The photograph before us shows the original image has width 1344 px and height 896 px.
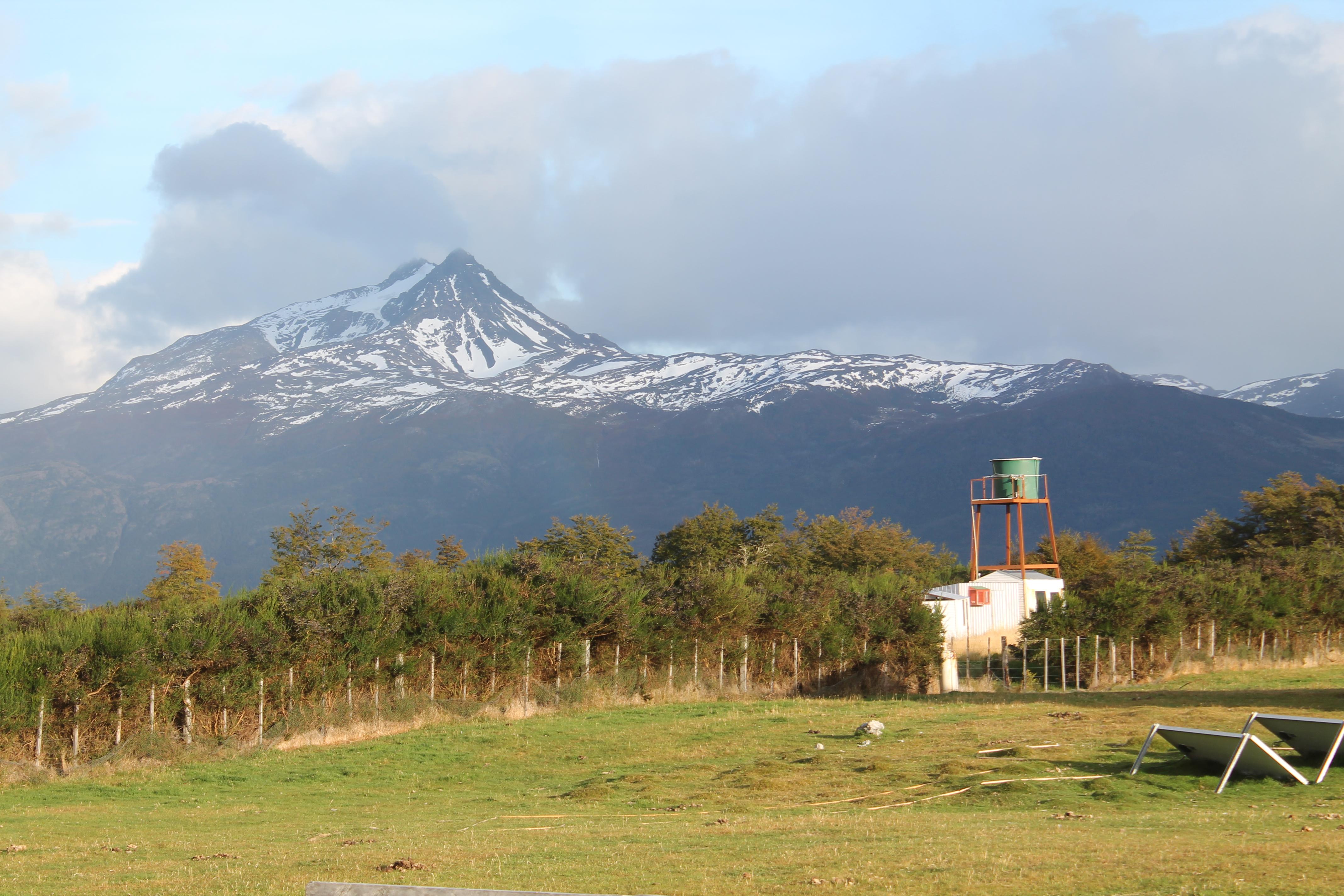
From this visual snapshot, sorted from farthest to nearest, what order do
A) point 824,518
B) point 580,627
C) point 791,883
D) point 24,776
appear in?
point 824,518, point 580,627, point 24,776, point 791,883

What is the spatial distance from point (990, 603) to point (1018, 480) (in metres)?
5.76

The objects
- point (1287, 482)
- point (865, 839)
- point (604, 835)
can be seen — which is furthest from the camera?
point (1287, 482)

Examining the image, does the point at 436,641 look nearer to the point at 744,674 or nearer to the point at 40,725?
the point at 40,725

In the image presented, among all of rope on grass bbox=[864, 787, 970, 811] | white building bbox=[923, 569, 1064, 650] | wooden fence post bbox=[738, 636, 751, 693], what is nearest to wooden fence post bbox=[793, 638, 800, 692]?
wooden fence post bbox=[738, 636, 751, 693]

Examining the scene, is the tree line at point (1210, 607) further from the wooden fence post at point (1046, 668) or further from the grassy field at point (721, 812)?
the grassy field at point (721, 812)

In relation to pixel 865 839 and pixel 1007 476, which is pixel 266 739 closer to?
pixel 865 839

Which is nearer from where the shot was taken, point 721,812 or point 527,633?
point 721,812

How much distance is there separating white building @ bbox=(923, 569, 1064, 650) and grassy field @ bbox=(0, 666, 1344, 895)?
64.0ft

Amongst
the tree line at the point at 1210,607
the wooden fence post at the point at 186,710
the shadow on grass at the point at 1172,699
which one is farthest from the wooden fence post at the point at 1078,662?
the wooden fence post at the point at 186,710

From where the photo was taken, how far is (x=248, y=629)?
69.8ft

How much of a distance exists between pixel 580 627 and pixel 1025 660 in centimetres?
1191

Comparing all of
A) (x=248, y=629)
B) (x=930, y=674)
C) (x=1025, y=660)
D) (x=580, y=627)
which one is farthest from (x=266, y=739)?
(x=1025, y=660)

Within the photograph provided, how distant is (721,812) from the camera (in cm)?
1286

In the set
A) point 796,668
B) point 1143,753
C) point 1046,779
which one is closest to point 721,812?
point 1046,779
